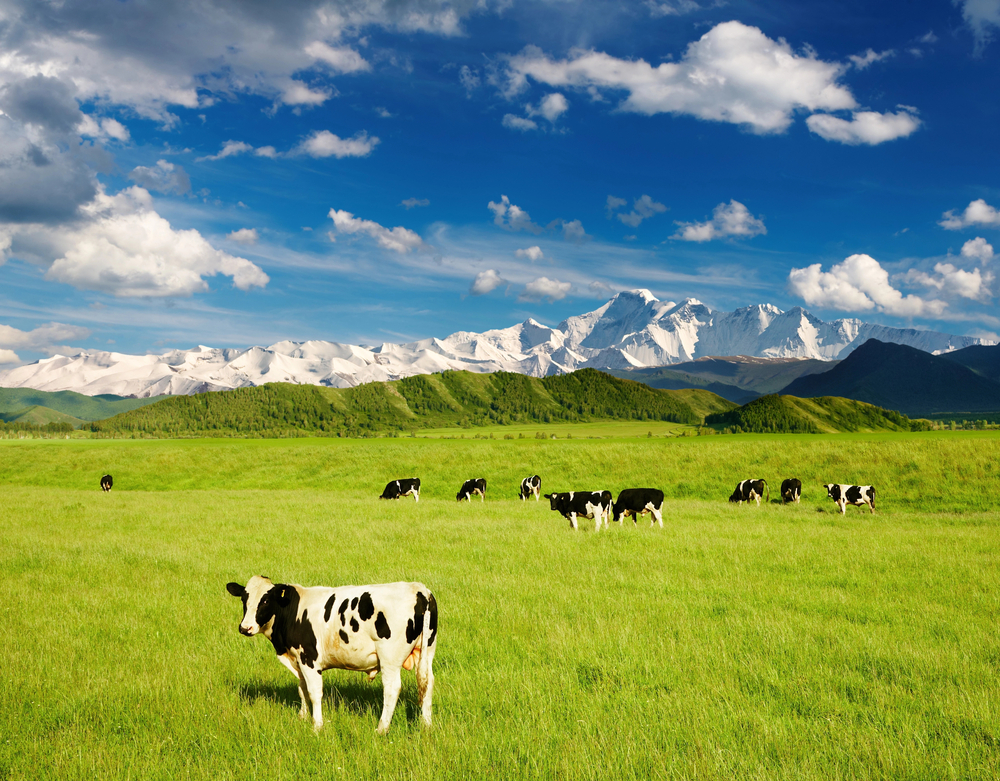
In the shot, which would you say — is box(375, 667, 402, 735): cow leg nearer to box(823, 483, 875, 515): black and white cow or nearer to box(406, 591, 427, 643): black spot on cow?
box(406, 591, 427, 643): black spot on cow

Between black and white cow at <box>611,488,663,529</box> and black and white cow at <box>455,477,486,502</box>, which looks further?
black and white cow at <box>455,477,486,502</box>

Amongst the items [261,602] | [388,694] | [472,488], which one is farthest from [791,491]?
[261,602]

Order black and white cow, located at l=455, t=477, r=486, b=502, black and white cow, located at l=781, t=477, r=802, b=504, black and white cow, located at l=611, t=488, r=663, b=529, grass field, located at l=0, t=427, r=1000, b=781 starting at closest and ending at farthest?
grass field, located at l=0, t=427, r=1000, b=781 < black and white cow, located at l=611, t=488, r=663, b=529 < black and white cow, located at l=781, t=477, r=802, b=504 < black and white cow, located at l=455, t=477, r=486, b=502

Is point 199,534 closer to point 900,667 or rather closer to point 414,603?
point 414,603

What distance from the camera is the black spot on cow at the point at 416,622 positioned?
688cm

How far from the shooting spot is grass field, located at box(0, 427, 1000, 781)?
6.39 meters

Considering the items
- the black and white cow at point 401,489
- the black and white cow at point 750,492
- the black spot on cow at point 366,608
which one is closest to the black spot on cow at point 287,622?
the black spot on cow at point 366,608

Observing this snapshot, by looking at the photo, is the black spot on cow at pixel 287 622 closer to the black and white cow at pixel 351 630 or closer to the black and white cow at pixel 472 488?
the black and white cow at pixel 351 630

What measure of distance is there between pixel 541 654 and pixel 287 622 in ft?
14.5

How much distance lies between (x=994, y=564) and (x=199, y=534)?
89.2ft

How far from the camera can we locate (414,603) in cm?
693

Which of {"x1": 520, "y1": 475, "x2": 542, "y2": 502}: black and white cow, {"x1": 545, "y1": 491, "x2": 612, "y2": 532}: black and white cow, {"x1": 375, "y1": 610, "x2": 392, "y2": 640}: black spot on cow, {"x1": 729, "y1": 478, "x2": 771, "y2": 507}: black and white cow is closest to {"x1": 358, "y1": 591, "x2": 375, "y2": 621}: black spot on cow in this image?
{"x1": 375, "y1": 610, "x2": 392, "y2": 640}: black spot on cow

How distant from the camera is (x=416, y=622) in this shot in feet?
22.7

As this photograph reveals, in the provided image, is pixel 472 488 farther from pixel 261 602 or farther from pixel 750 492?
pixel 261 602
